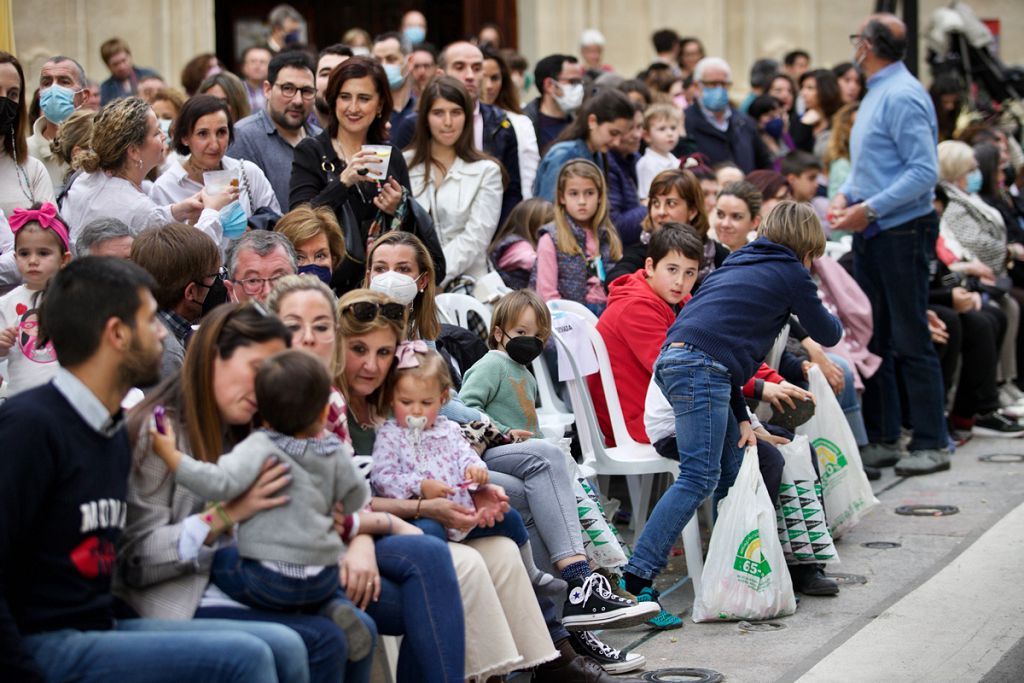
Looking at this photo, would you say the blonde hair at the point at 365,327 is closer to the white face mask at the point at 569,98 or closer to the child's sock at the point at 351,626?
the child's sock at the point at 351,626

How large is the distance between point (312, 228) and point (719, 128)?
5.85m

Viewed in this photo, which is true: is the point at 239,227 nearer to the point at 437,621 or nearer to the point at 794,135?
the point at 437,621

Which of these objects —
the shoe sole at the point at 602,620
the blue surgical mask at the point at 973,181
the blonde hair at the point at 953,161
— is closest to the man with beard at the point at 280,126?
the shoe sole at the point at 602,620

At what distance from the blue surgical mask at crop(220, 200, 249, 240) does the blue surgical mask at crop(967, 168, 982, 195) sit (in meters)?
6.58

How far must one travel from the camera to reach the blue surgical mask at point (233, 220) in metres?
6.03

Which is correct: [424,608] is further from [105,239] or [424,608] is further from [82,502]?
[105,239]

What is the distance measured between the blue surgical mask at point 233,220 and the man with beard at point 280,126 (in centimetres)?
152

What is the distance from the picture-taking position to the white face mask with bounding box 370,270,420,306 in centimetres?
543

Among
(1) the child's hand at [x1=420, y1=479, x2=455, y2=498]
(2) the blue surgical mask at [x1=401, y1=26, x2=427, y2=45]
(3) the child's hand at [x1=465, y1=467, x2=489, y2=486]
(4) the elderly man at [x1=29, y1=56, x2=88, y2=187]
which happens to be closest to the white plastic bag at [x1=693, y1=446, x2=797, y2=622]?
(3) the child's hand at [x1=465, y1=467, x2=489, y2=486]

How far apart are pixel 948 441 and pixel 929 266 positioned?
41.9 inches

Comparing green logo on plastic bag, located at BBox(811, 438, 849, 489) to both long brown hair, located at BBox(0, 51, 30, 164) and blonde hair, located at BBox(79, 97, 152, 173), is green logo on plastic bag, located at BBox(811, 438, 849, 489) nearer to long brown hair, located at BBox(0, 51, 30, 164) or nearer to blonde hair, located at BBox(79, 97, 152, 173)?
blonde hair, located at BBox(79, 97, 152, 173)

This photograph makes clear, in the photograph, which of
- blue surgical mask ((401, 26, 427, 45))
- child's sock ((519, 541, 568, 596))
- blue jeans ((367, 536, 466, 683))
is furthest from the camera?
blue surgical mask ((401, 26, 427, 45))

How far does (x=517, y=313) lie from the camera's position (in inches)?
235

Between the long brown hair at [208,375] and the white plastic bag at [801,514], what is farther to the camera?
the white plastic bag at [801,514]
